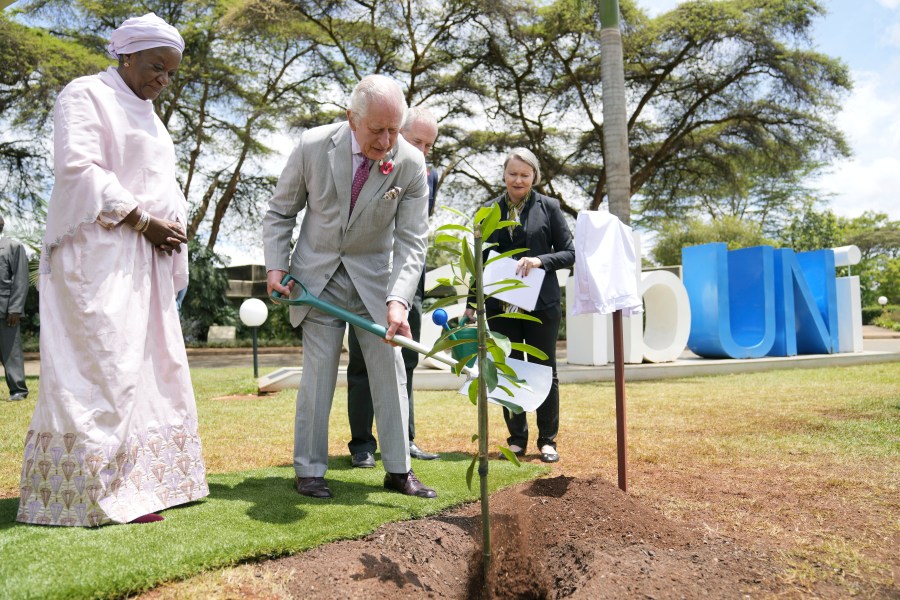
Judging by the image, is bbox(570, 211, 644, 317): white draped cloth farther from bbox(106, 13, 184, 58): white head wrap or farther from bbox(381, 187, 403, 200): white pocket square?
bbox(106, 13, 184, 58): white head wrap

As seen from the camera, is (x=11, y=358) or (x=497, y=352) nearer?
(x=497, y=352)

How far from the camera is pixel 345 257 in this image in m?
3.21

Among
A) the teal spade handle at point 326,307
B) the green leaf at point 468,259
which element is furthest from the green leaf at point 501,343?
the teal spade handle at point 326,307

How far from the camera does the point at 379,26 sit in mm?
17141

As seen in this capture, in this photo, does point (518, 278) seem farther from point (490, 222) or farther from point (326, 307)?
point (490, 222)

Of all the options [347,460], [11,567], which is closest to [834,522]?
[347,460]

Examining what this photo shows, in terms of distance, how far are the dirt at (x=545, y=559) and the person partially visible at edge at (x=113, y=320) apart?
779 millimetres

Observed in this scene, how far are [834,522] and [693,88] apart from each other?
1677cm

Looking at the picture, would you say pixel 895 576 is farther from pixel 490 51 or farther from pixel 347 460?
pixel 490 51

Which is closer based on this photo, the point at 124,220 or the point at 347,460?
the point at 124,220

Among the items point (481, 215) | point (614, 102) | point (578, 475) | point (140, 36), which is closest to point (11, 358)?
point (140, 36)

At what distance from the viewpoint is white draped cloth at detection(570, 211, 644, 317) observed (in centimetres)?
349

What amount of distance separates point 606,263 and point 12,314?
684 cm

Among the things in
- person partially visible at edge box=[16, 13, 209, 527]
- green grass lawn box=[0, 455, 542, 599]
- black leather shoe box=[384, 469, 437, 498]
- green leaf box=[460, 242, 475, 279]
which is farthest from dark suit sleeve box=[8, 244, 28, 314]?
green leaf box=[460, 242, 475, 279]
